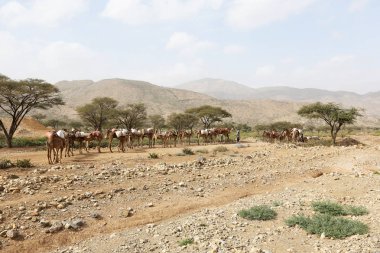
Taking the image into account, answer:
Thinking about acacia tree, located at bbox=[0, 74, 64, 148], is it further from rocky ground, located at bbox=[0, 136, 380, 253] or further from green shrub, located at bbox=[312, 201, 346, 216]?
green shrub, located at bbox=[312, 201, 346, 216]

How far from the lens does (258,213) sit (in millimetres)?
9953

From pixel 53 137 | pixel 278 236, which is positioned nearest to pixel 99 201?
pixel 278 236

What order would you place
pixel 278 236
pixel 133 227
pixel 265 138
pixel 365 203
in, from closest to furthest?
1. pixel 278 236
2. pixel 133 227
3. pixel 365 203
4. pixel 265 138

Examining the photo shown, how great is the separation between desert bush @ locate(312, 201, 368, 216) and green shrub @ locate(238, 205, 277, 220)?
1484 mm

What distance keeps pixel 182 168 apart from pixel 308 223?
8679mm

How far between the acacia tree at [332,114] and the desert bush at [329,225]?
1124 inches

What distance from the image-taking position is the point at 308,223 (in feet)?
30.3

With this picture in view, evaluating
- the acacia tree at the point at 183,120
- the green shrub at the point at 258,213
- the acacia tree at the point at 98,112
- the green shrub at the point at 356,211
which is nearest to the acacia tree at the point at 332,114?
the acacia tree at the point at 183,120

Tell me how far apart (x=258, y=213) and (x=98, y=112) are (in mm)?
43308

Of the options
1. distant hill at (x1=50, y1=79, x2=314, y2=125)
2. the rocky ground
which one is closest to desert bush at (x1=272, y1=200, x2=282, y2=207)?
the rocky ground

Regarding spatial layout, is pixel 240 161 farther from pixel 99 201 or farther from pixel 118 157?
pixel 99 201

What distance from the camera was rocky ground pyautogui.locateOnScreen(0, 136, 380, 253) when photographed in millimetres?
8477

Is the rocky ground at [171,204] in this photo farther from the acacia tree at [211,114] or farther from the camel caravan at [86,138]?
the acacia tree at [211,114]

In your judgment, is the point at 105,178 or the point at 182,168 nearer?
the point at 105,178
